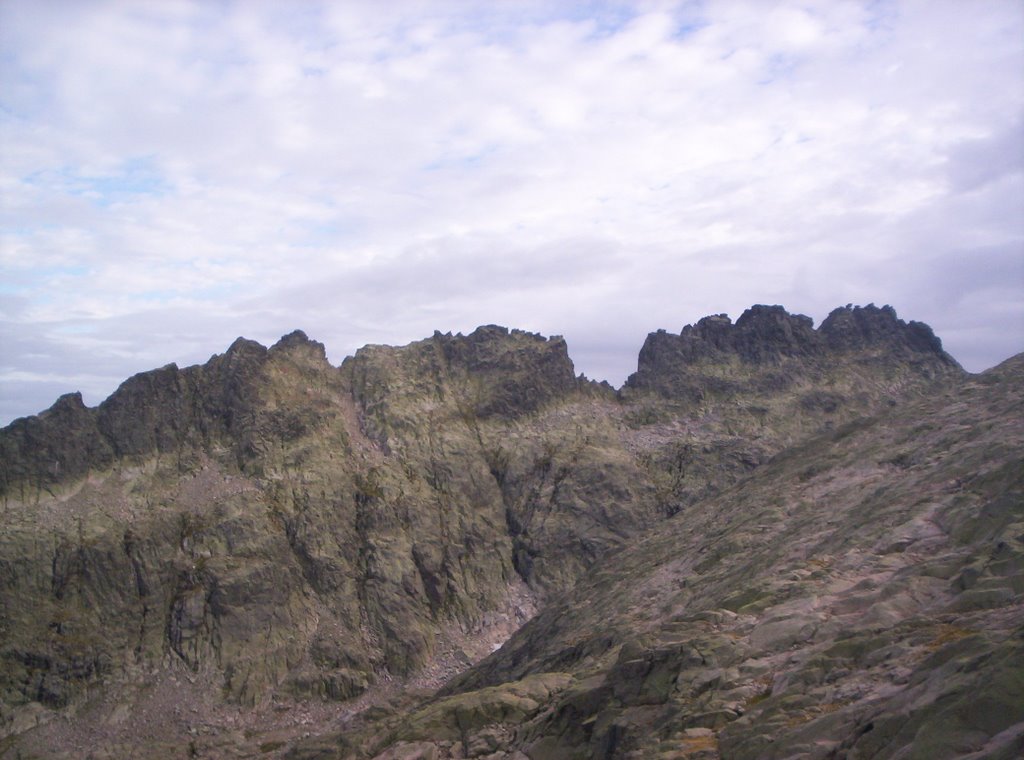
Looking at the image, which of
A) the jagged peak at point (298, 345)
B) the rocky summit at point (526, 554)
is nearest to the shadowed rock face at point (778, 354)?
the rocky summit at point (526, 554)

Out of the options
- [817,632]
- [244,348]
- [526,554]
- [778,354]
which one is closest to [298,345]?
[244,348]

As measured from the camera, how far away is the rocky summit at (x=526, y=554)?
86.7 ft

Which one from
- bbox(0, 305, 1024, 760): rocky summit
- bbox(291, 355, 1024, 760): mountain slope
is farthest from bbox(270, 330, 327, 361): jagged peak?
bbox(291, 355, 1024, 760): mountain slope

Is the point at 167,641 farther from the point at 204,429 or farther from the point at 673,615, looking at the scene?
the point at 673,615

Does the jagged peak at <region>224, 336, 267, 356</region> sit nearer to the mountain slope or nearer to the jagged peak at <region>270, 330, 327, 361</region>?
the jagged peak at <region>270, 330, 327, 361</region>

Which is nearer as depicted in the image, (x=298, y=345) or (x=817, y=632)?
(x=817, y=632)

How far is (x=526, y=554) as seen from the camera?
86.8 meters

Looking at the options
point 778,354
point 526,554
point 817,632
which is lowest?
point 526,554

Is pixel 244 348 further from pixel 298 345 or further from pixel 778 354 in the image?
pixel 778 354

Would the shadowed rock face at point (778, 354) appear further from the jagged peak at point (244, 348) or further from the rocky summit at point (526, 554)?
the jagged peak at point (244, 348)

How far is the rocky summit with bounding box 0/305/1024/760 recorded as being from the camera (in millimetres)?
26438

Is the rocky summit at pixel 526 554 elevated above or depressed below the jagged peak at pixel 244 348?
below

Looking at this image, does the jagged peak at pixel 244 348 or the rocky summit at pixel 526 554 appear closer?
the rocky summit at pixel 526 554

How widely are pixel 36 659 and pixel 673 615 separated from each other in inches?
2143
